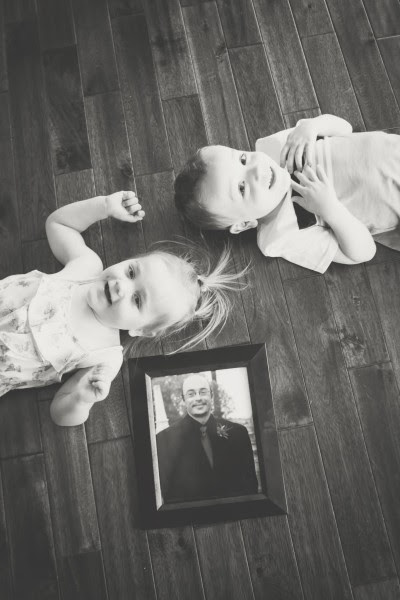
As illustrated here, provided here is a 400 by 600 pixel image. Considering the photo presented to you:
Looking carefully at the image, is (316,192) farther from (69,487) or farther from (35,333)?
(69,487)

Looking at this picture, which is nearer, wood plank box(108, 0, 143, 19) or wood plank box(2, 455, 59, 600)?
wood plank box(2, 455, 59, 600)

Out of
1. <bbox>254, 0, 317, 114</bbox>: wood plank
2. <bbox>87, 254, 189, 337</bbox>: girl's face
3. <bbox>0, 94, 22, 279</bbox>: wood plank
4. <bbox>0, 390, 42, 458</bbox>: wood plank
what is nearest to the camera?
<bbox>87, 254, 189, 337</bbox>: girl's face

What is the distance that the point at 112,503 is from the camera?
1060 mm

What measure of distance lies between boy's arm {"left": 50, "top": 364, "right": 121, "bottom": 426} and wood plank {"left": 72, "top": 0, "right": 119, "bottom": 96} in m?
0.82

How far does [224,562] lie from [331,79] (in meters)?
1.29

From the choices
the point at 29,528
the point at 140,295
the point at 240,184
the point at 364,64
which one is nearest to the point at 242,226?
the point at 240,184

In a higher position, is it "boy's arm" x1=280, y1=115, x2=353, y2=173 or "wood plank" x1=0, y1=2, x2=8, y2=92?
"wood plank" x1=0, y1=2, x2=8, y2=92

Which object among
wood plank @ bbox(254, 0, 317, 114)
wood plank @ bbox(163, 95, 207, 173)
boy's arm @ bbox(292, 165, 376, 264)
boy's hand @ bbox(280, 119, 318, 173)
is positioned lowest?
boy's arm @ bbox(292, 165, 376, 264)

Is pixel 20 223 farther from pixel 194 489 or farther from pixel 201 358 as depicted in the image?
pixel 194 489

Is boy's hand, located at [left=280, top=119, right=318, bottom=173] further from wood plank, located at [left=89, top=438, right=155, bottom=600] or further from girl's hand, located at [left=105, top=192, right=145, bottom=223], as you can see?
wood plank, located at [left=89, top=438, right=155, bottom=600]

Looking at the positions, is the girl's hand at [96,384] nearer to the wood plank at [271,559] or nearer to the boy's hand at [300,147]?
the wood plank at [271,559]

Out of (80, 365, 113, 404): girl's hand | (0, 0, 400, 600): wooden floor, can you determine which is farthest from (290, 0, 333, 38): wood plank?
(80, 365, 113, 404): girl's hand

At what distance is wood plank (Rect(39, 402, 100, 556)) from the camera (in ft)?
3.41

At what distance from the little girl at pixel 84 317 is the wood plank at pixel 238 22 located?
74cm
